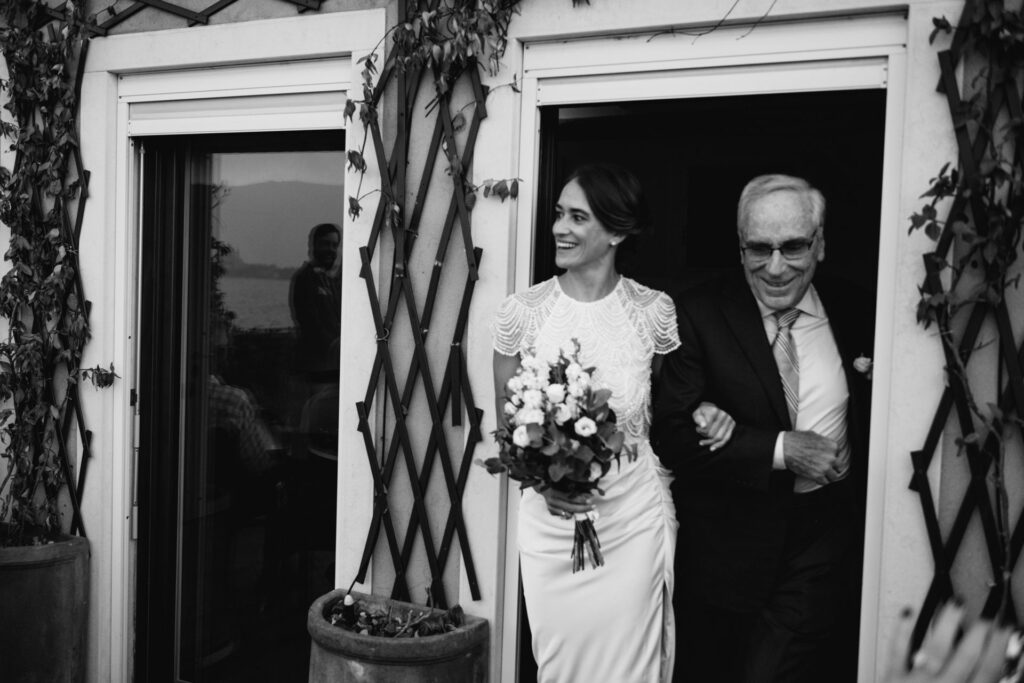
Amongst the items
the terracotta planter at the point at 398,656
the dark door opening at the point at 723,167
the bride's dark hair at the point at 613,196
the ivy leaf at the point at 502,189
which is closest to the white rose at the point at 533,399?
the bride's dark hair at the point at 613,196

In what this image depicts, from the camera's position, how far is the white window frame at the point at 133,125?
11.8 feet

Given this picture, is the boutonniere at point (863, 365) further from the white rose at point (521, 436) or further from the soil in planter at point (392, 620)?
the soil in planter at point (392, 620)

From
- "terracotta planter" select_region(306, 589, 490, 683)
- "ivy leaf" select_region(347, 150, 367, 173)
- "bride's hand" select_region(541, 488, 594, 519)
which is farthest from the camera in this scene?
"ivy leaf" select_region(347, 150, 367, 173)

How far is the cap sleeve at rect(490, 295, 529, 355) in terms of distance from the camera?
119 inches

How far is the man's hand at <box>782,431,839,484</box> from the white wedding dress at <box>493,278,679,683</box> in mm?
463

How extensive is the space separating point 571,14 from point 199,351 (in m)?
2.34

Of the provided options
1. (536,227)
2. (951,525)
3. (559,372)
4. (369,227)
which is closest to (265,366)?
(369,227)

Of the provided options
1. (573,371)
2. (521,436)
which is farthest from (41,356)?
(573,371)

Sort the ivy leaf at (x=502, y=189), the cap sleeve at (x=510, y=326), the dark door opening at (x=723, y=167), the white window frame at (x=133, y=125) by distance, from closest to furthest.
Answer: the cap sleeve at (x=510, y=326)
the ivy leaf at (x=502, y=189)
the white window frame at (x=133, y=125)
the dark door opening at (x=723, y=167)

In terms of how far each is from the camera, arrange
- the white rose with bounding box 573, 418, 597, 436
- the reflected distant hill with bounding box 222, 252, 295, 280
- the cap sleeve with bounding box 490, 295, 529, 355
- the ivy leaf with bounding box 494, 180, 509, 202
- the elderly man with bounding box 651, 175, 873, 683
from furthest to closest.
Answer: the reflected distant hill with bounding box 222, 252, 295, 280 < the ivy leaf with bounding box 494, 180, 509, 202 < the cap sleeve with bounding box 490, 295, 529, 355 < the elderly man with bounding box 651, 175, 873, 683 < the white rose with bounding box 573, 418, 597, 436

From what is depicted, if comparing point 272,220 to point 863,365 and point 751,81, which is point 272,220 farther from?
point 863,365

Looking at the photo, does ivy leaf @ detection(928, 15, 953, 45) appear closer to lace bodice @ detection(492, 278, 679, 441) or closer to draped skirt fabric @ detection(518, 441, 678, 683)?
lace bodice @ detection(492, 278, 679, 441)

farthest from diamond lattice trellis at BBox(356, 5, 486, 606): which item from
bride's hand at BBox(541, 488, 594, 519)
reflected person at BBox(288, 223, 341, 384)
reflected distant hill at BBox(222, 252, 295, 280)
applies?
reflected distant hill at BBox(222, 252, 295, 280)

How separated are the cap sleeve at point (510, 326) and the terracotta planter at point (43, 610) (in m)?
2.42
